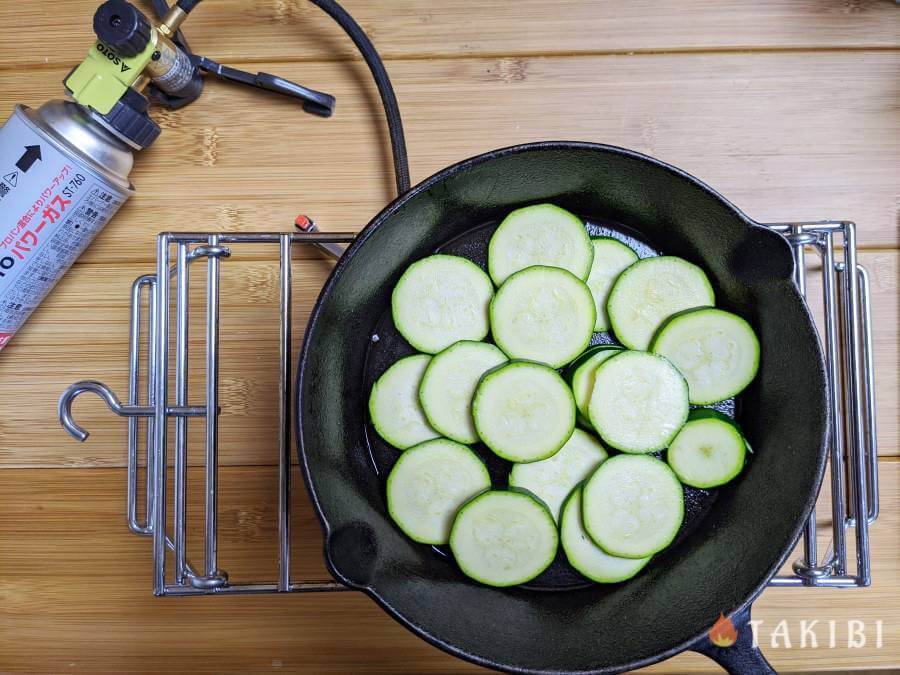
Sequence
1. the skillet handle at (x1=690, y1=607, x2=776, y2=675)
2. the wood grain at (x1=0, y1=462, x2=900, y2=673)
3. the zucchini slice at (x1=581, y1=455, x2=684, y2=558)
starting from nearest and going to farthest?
the skillet handle at (x1=690, y1=607, x2=776, y2=675), the zucchini slice at (x1=581, y1=455, x2=684, y2=558), the wood grain at (x1=0, y1=462, x2=900, y2=673)

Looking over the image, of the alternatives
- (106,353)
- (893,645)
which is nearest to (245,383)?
(106,353)

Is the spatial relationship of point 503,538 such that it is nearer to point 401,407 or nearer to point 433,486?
point 433,486

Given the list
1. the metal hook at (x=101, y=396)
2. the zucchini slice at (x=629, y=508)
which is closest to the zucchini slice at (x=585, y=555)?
the zucchini slice at (x=629, y=508)

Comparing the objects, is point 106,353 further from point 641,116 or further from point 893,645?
point 893,645

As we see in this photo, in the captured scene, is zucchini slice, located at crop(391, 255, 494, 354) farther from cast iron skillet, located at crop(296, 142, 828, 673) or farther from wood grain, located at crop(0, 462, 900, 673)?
wood grain, located at crop(0, 462, 900, 673)

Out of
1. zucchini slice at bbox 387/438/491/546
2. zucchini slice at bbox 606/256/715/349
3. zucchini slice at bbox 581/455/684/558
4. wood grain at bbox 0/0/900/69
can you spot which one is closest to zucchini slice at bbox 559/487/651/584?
zucchini slice at bbox 581/455/684/558

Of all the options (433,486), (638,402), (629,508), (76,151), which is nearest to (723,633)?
(629,508)

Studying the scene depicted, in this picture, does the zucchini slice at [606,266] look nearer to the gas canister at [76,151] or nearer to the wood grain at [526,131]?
the wood grain at [526,131]

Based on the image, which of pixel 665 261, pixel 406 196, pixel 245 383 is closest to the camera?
pixel 406 196
